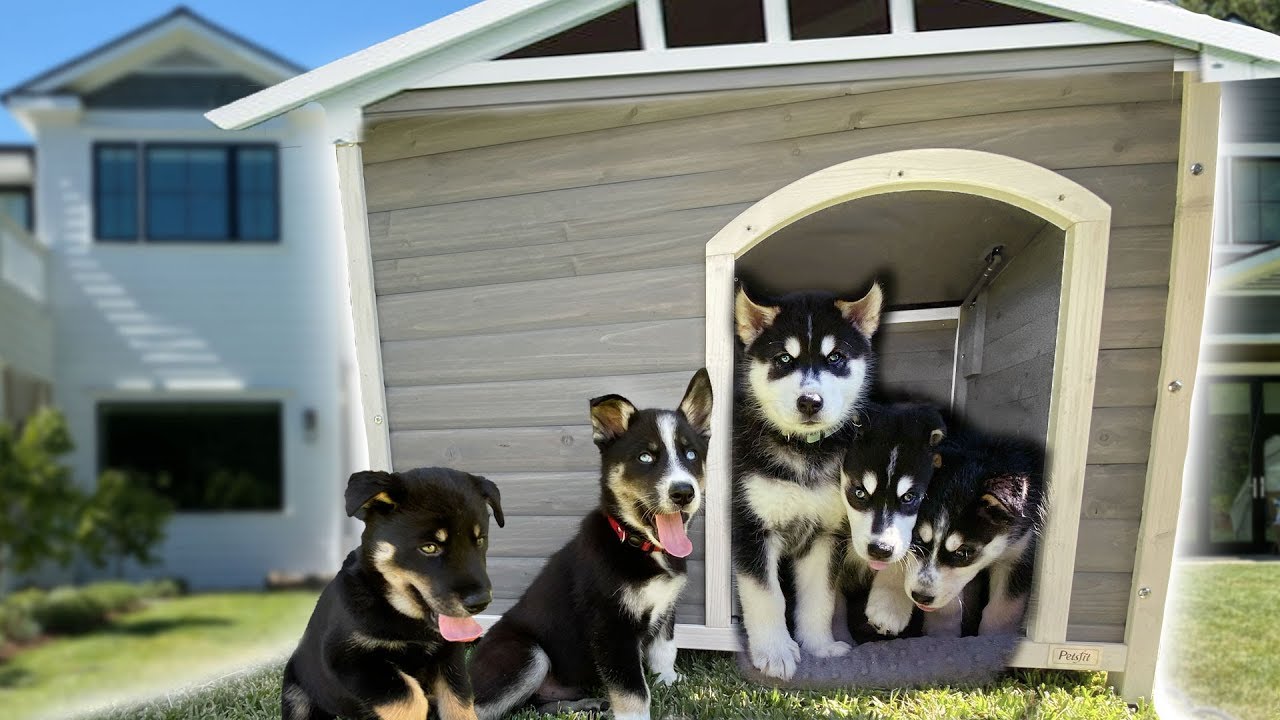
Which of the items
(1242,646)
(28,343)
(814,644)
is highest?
(28,343)

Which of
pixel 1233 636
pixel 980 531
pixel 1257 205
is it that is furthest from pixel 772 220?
pixel 1233 636

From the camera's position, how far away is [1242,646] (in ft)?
16.6

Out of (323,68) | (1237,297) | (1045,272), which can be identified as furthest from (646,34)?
(1237,297)

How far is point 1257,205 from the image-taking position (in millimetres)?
4684

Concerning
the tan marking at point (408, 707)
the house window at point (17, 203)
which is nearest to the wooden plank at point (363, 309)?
the tan marking at point (408, 707)

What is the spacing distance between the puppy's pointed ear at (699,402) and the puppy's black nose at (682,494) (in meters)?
0.33

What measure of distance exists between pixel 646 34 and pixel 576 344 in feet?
3.61

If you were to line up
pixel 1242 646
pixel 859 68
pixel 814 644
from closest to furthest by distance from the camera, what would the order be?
pixel 859 68 < pixel 814 644 < pixel 1242 646

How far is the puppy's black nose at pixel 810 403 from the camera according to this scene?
3.11m

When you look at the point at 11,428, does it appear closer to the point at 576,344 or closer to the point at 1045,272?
the point at 576,344

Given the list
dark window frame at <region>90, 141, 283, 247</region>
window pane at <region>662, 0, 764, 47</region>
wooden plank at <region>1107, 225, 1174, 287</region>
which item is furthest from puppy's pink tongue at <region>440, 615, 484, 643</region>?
dark window frame at <region>90, 141, 283, 247</region>

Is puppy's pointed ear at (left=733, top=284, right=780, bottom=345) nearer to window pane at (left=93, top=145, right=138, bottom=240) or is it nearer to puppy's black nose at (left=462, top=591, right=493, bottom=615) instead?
puppy's black nose at (left=462, top=591, right=493, bottom=615)

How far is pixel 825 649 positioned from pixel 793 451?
2.45 ft

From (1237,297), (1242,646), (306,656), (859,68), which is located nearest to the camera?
(306,656)
